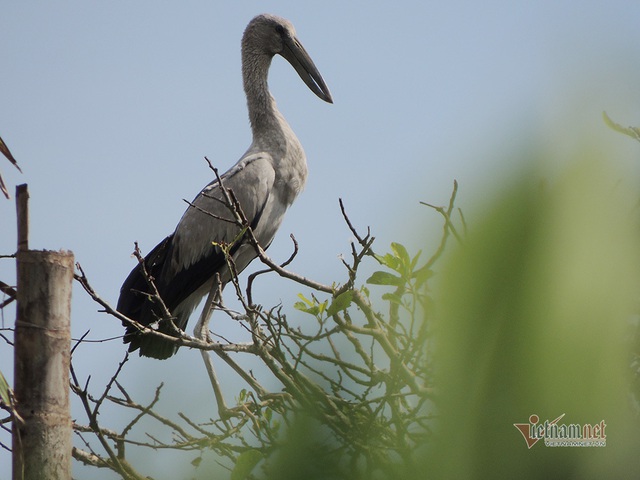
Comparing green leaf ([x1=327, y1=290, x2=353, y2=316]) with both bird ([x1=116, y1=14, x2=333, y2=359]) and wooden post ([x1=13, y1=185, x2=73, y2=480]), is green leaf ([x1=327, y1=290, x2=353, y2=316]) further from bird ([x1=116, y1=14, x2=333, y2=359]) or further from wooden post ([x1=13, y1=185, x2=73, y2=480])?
bird ([x1=116, y1=14, x2=333, y2=359])

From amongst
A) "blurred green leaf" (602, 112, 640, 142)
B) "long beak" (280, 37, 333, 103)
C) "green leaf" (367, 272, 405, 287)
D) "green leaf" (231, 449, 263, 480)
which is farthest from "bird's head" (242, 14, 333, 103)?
"blurred green leaf" (602, 112, 640, 142)

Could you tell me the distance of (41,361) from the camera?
7.01 ft

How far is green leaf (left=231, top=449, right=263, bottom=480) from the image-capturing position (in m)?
1.50

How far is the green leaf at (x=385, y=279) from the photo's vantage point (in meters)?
2.45

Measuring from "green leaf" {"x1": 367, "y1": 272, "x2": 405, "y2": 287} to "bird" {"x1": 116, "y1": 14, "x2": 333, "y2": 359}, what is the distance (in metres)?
2.91

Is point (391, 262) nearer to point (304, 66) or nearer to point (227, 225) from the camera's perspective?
point (227, 225)

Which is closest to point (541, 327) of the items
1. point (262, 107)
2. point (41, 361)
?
point (41, 361)

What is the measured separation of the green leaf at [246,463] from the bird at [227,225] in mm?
3765

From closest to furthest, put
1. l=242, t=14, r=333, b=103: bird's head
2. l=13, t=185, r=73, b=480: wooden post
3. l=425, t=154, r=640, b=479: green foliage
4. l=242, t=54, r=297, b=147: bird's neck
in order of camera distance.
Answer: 1. l=425, t=154, r=640, b=479: green foliage
2. l=13, t=185, r=73, b=480: wooden post
3. l=242, t=54, r=297, b=147: bird's neck
4. l=242, t=14, r=333, b=103: bird's head

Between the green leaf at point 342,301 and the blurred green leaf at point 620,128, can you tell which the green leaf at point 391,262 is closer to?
the green leaf at point 342,301

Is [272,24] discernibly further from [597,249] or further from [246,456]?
[597,249]

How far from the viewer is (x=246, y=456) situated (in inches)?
59.5

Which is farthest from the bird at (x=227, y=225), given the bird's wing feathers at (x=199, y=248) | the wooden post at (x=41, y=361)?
the wooden post at (x=41, y=361)

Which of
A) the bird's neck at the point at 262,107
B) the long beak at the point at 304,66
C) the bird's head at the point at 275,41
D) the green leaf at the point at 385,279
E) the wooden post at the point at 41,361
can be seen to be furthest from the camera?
the bird's head at the point at 275,41
